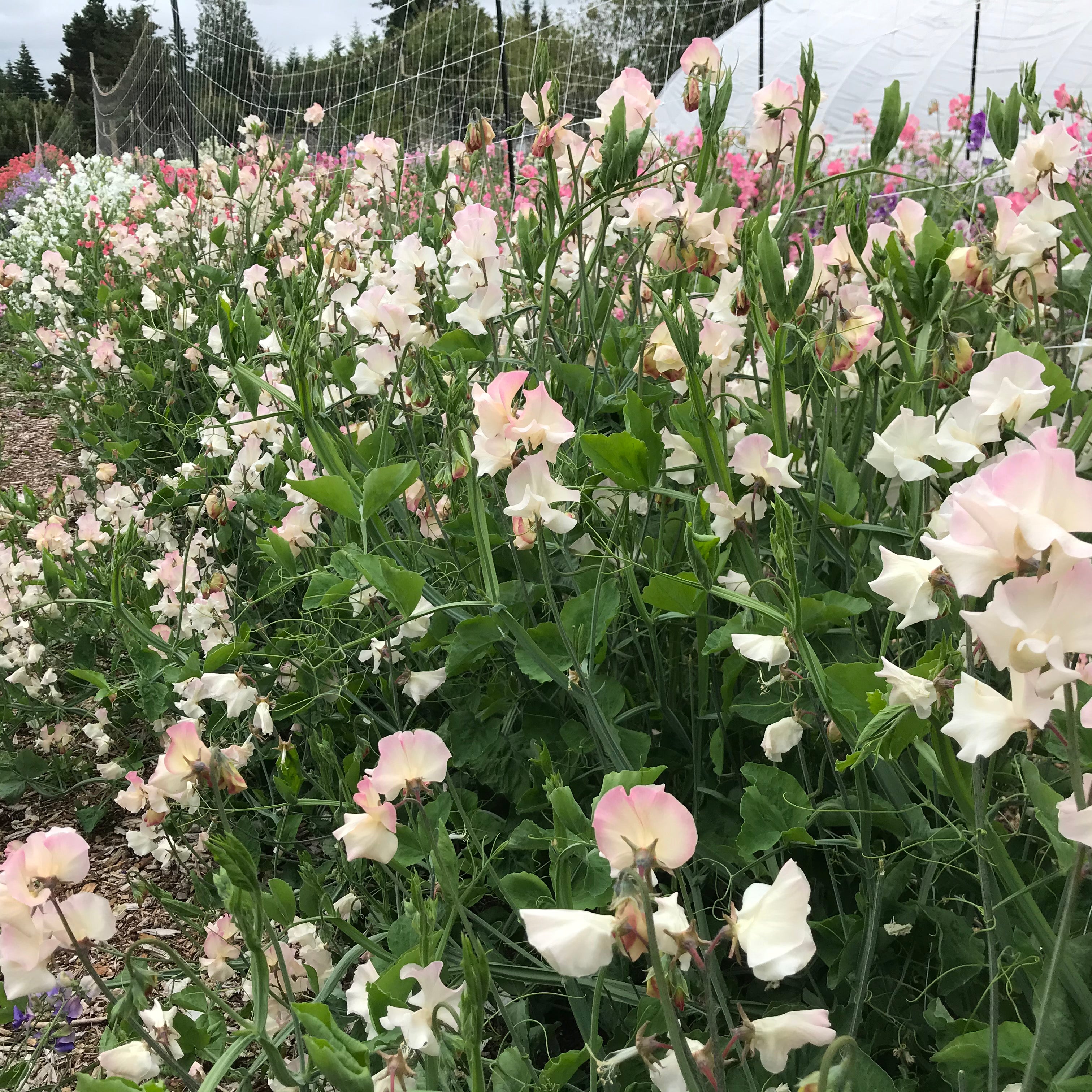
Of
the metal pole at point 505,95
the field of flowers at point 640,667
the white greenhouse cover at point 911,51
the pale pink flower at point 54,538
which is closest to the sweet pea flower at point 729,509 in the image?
the field of flowers at point 640,667

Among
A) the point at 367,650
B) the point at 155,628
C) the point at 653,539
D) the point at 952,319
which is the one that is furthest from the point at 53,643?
the point at 952,319

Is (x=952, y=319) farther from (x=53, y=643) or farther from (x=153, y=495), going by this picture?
(x=53, y=643)

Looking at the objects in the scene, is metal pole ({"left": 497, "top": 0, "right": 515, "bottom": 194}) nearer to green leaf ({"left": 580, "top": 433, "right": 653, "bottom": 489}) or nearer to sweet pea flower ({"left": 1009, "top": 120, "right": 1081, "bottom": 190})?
sweet pea flower ({"left": 1009, "top": 120, "right": 1081, "bottom": 190})

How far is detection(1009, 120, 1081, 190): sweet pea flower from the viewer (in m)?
1.00

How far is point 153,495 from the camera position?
78.7 inches

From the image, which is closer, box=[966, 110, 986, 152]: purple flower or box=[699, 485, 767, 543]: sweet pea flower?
box=[699, 485, 767, 543]: sweet pea flower

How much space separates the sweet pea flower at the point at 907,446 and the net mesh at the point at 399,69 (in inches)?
224

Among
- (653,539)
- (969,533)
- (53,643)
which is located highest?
(969,533)

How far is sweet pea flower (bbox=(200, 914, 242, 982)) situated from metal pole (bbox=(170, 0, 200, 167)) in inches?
222

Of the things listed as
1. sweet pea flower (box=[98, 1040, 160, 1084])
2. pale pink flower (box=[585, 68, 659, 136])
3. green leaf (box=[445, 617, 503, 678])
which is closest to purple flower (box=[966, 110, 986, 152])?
pale pink flower (box=[585, 68, 659, 136])

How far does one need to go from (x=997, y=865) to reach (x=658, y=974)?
11.6 inches

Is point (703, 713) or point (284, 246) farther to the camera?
point (284, 246)

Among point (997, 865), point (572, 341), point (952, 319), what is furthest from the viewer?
point (572, 341)

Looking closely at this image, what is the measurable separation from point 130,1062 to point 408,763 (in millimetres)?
277
